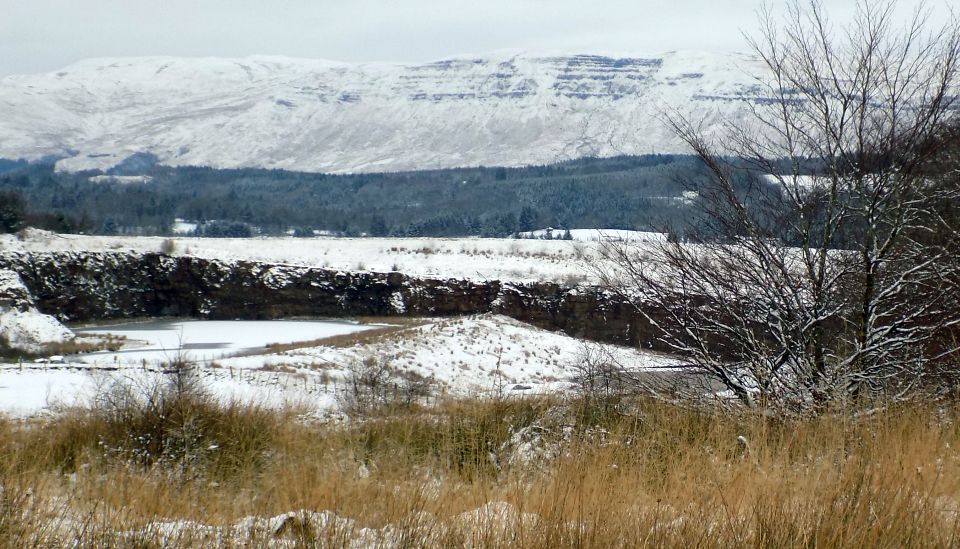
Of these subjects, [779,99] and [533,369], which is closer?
[779,99]

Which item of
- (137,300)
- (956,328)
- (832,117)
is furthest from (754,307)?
(137,300)

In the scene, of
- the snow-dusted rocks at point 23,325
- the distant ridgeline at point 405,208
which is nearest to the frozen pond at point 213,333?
the snow-dusted rocks at point 23,325

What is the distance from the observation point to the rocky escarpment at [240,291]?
41062 mm

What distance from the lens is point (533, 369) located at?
81.8 feet

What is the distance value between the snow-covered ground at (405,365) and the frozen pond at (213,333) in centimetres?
180

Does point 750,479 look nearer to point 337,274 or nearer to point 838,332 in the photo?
point 838,332

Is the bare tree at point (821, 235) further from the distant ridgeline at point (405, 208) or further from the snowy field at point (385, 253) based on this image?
the distant ridgeline at point (405, 208)

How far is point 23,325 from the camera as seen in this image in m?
31.2

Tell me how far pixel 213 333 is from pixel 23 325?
25.6 feet

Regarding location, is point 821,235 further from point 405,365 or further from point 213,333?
point 213,333

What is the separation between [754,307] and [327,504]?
5.16 meters

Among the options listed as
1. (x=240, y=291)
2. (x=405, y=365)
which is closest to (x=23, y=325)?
(x=240, y=291)

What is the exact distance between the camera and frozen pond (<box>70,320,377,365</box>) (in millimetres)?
28933

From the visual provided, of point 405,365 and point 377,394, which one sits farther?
point 405,365
